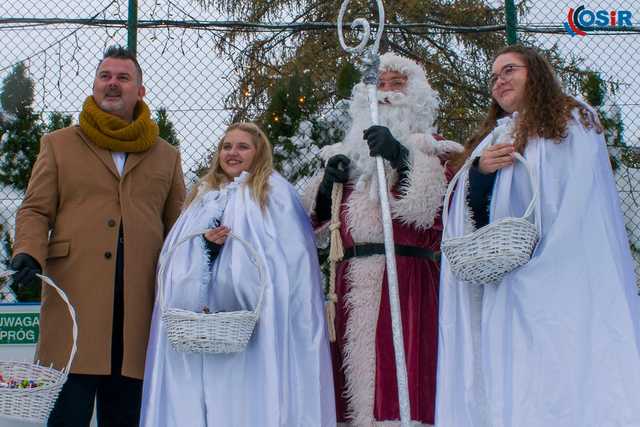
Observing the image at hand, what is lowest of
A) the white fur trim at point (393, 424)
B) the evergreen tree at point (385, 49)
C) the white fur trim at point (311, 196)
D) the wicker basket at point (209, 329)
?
the white fur trim at point (393, 424)

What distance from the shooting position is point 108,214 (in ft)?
13.3

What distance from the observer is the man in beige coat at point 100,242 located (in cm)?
393

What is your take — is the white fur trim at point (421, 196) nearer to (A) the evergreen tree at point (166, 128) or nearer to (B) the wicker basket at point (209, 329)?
(B) the wicker basket at point (209, 329)

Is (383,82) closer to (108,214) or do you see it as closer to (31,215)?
(108,214)

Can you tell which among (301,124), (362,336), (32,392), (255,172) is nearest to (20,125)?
(301,124)

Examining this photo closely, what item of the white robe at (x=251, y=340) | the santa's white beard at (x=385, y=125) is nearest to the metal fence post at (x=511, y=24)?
the santa's white beard at (x=385, y=125)

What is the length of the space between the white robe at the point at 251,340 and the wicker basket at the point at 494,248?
31.5 inches

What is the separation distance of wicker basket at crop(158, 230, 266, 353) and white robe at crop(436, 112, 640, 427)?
0.84m

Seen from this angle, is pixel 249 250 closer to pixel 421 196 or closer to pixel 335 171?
pixel 335 171

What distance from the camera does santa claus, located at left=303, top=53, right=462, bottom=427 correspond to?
12.5ft

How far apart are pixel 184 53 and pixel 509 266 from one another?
283 cm

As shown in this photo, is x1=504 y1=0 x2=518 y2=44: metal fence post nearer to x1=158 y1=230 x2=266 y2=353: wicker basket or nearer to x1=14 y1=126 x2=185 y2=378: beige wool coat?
x1=14 y1=126 x2=185 y2=378: beige wool coat

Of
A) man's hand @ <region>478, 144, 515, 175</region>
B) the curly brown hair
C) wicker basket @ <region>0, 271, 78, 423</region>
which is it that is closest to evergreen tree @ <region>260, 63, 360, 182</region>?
the curly brown hair

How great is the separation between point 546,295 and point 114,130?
7.17 feet
